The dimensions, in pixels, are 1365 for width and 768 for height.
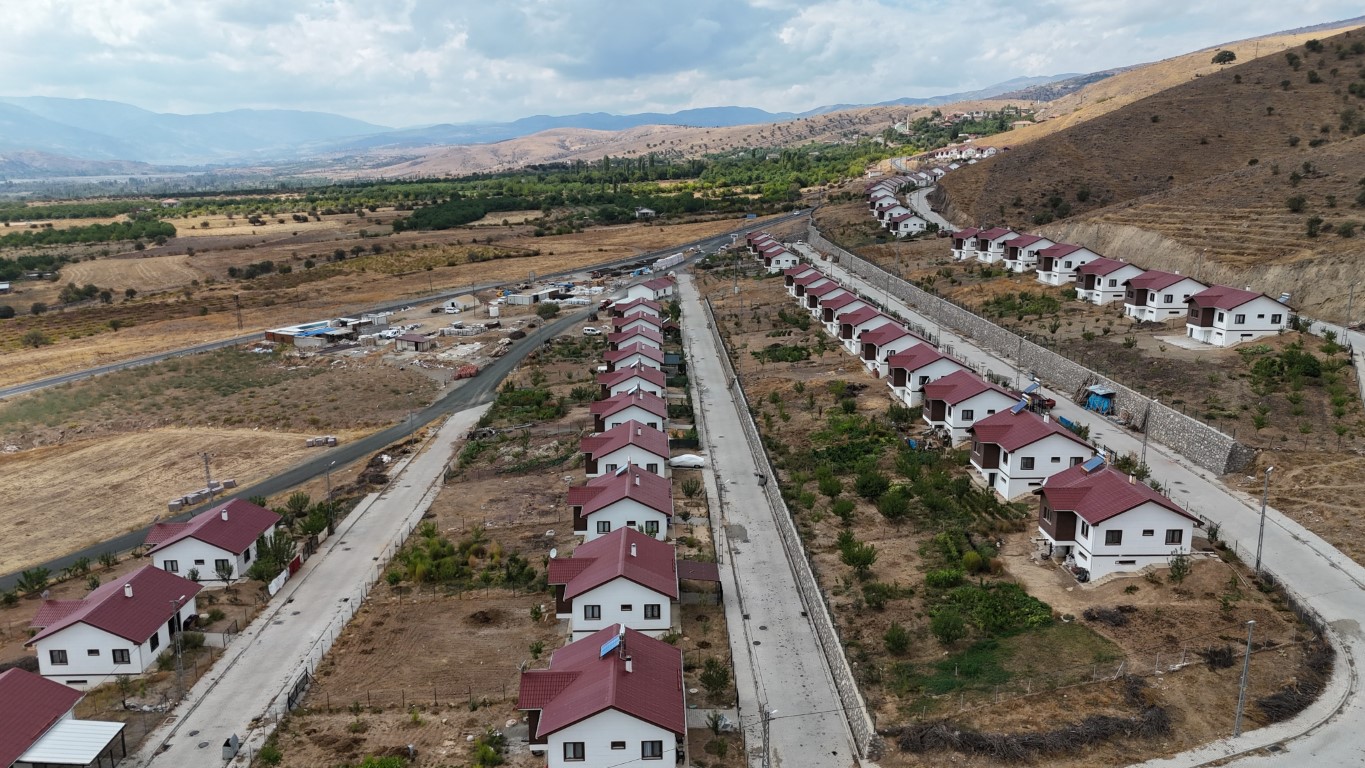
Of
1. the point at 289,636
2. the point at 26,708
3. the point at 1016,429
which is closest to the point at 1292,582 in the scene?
A: the point at 1016,429

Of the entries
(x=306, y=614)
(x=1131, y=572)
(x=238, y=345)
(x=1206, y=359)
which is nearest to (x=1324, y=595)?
(x=1131, y=572)

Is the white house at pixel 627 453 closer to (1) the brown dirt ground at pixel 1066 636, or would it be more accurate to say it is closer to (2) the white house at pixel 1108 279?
(1) the brown dirt ground at pixel 1066 636

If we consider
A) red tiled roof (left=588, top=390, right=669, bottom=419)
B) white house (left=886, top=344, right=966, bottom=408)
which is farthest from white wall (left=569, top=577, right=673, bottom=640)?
white house (left=886, top=344, right=966, bottom=408)

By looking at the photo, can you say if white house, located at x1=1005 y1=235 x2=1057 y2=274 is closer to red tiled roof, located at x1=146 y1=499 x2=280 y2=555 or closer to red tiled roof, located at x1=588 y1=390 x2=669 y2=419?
red tiled roof, located at x1=588 y1=390 x2=669 y2=419

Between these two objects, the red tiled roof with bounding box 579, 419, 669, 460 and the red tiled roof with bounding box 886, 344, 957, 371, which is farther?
the red tiled roof with bounding box 886, 344, 957, 371

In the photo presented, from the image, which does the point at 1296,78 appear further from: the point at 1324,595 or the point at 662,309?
the point at 1324,595

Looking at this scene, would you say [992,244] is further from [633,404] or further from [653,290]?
[633,404]

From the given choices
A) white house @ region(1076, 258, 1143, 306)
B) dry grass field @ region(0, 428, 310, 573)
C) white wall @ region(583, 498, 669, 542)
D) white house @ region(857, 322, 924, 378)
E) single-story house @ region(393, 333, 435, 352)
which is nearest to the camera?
white wall @ region(583, 498, 669, 542)
